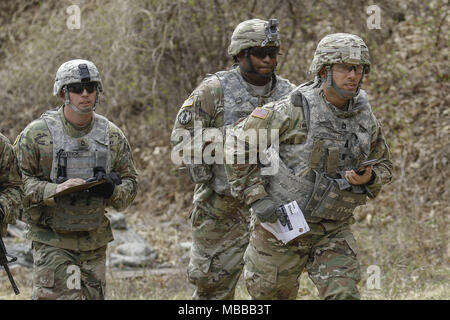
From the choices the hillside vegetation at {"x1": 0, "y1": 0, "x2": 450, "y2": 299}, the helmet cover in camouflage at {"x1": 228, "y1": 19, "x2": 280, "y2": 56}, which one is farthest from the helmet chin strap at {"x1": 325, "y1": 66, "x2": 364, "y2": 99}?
the hillside vegetation at {"x1": 0, "y1": 0, "x2": 450, "y2": 299}

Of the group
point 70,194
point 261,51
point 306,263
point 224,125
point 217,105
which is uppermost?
point 261,51

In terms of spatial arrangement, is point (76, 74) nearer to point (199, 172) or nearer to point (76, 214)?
point (76, 214)

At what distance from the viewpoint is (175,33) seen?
11.7 m

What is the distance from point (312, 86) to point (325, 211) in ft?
2.63

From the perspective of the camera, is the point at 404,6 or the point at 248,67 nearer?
the point at 248,67

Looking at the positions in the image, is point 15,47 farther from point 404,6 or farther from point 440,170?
point 440,170

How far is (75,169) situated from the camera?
17.6 ft

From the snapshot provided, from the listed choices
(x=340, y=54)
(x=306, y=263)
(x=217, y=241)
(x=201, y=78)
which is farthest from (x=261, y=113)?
(x=201, y=78)

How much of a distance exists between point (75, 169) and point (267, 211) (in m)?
1.42

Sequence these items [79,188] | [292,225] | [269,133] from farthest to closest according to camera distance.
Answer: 1. [79,188]
2. [269,133]
3. [292,225]

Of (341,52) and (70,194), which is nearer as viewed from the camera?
(341,52)

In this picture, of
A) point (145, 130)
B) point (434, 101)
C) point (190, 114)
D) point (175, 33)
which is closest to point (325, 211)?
point (190, 114)

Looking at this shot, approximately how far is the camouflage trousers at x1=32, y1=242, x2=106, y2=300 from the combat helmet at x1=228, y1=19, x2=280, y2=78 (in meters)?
1.84

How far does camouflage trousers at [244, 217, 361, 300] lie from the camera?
4.75 metres
